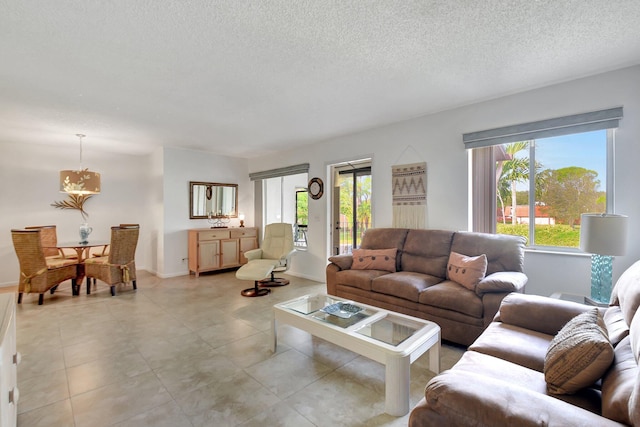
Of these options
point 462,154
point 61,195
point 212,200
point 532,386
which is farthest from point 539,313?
point 61,195

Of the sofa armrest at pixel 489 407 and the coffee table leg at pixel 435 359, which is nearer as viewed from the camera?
the sofa armrest at pixel 489 407

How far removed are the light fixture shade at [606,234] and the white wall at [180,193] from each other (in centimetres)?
580

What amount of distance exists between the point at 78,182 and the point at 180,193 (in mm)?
1504

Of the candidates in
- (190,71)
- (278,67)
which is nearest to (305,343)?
(278,67)

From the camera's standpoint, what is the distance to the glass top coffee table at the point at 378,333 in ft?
5.73

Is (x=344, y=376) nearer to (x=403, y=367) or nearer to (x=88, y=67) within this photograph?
(x=403, y=367)

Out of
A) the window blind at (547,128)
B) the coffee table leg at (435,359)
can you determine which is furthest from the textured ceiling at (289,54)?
the coffee table leg at (435,359)

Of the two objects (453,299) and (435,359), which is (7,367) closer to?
(435,359)

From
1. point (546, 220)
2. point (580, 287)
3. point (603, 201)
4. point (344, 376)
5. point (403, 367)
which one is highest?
point (603, 201)

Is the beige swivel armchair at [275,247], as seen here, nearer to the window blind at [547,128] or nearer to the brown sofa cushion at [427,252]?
the brown sofa cushion at [427,252]

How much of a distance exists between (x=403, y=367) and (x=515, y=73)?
2.67m

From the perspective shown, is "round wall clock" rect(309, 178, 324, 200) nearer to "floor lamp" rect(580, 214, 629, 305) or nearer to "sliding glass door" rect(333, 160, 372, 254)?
"sliding glass door" rect(333, 160, 372, 254)

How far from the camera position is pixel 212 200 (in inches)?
236

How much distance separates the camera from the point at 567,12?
1794 millimetres
